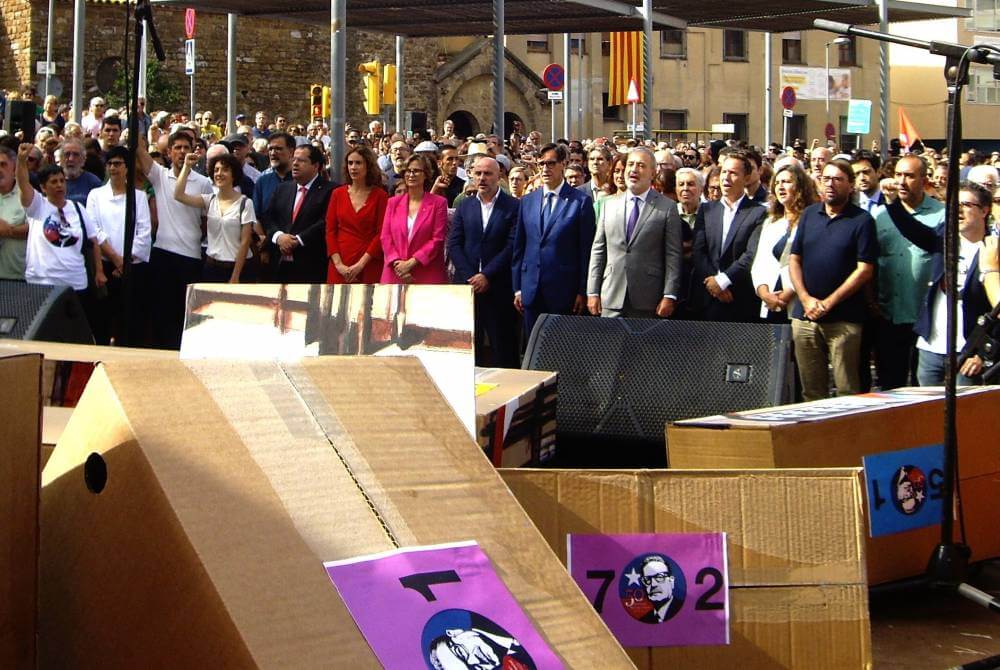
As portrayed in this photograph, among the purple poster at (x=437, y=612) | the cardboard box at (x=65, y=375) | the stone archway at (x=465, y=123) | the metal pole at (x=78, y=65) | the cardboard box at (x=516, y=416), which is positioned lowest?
the purple poster at (x=437, y=612)

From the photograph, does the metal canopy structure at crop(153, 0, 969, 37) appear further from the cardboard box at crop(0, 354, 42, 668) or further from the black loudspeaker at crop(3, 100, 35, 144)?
the cardboard box at crop(0, 354, 42, 668)

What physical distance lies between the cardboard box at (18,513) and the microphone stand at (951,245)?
113 inches

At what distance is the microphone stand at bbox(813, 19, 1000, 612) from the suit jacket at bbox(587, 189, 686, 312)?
3.72m

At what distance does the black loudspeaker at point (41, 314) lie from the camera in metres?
6.49

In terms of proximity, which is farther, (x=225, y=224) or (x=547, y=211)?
(x=225, y=224)

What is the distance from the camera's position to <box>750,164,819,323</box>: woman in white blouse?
812 cm

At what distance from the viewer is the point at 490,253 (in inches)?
371

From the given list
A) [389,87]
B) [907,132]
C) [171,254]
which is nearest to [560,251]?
[171,254]

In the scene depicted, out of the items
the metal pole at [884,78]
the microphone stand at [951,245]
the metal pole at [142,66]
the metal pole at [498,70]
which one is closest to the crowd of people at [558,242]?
the metal pole at [142,66]

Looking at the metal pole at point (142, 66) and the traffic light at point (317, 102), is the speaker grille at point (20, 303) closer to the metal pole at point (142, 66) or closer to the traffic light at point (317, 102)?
the metal pole at point (142, 66)

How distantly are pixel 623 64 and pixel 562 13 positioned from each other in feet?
86.8

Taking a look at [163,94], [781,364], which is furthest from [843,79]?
[781,364]

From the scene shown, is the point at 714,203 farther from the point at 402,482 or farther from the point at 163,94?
the point at 163,94

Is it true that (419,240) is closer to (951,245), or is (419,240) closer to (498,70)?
(498,70)
